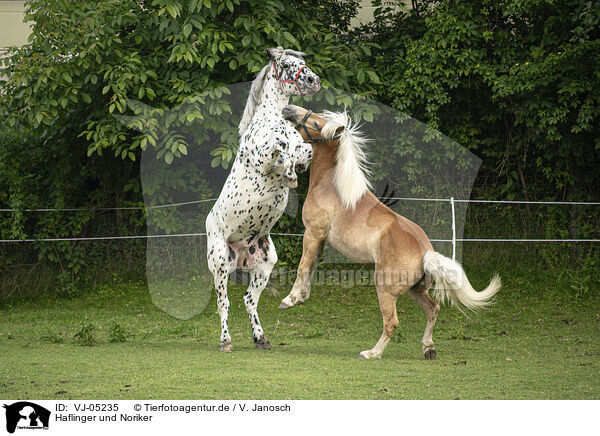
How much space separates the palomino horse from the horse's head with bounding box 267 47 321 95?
0.53 feet

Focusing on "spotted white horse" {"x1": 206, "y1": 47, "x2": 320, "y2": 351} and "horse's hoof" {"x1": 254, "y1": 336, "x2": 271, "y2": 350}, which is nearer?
"spotted white horse" {"x1": 206, "y1": 47, "x2": 320, "y2": 351}

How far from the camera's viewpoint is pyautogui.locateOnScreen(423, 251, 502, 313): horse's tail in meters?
4.83

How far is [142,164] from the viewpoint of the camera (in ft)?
25.5

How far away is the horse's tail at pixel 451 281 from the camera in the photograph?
4832mm

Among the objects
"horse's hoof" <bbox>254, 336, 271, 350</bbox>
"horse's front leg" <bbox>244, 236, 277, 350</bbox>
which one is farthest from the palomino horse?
"horse's hoof" <bbox>254, 336, 271, 350</bbox>

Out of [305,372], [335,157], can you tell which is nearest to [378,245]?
[335,157]

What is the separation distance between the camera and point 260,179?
17.0 ft

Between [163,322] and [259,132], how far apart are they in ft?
11.2

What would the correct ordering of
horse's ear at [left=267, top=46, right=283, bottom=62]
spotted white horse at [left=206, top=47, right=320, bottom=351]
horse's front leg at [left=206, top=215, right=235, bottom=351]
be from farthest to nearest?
horse's front leg at [left=206, top=215, right=235, bottom=351]
horse's ear at [left=267, top=46, right=283, bottom=62]
spotted white horse at [left=206, top=47, right=320, bottom=351]

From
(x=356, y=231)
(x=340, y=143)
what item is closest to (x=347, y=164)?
(x=340, y=143)

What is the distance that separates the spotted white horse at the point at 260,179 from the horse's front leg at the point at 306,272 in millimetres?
486

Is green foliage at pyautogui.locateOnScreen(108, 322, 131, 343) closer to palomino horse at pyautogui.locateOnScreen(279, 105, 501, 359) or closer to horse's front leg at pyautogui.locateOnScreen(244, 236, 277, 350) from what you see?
horse's front leg at pyautogui.locateOnScreen(244, 236, 277, 350)

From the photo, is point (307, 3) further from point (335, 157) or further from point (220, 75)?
point (335, 157)
